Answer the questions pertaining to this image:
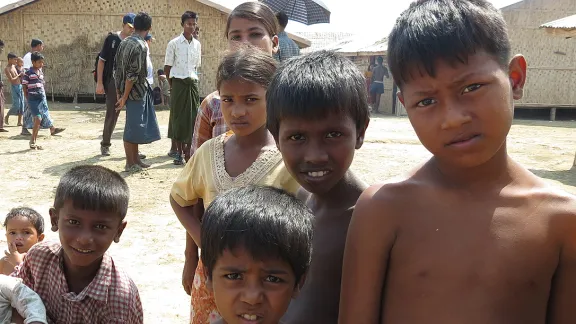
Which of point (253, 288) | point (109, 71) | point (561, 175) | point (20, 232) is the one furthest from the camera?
point (561, 175)

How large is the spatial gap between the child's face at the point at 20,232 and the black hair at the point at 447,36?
2653mm

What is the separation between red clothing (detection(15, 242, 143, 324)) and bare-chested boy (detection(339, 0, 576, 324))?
1107 millimetres

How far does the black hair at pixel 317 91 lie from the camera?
62.1 inches

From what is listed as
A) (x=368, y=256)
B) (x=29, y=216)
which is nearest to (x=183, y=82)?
(x=29, y=216)

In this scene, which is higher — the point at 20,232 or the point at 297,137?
the point at 297,137

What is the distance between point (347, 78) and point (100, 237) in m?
1.15

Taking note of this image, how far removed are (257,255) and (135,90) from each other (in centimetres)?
571

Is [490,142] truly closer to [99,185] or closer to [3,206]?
[99,185]

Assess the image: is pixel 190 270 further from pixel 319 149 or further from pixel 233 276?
pixel 319 149

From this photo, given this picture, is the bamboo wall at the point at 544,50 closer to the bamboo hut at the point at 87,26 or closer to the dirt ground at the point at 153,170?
the dirt ground at the point at 153,170

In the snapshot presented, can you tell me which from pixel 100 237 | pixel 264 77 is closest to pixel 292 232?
pixel 264 77

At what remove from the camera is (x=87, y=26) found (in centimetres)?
1672

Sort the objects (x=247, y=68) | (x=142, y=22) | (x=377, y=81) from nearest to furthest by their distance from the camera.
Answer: (x=247, y=68) < (x=142, y=22) < (x=377, y=81)

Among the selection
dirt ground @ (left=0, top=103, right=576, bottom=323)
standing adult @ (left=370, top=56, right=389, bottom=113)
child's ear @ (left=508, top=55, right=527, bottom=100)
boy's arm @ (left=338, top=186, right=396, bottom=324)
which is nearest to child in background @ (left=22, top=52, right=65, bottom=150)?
dirt ground @ (left=0, top=103, right=576, bottom=323)
